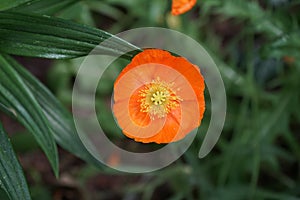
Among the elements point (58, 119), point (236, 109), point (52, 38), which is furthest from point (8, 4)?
point (236, 109)

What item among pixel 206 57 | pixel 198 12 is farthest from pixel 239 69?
pixel 198 12

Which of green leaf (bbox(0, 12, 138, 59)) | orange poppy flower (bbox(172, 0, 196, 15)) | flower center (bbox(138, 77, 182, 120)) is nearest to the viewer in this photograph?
green leaf (bbox(0, 12, 138, 59))

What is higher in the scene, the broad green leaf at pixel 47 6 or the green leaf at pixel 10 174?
the broad green leaf at pixel 47 6

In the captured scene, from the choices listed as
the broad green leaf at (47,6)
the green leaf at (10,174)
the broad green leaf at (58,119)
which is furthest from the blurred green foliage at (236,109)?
the green leaf at (10,174)

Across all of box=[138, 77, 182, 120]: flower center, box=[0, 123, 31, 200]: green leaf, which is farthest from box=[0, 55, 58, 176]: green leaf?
box=[138, 77, 182, 120]: flower center

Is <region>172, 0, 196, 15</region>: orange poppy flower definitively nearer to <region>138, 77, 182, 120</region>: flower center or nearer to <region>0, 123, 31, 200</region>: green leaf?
<region>138, 77, 182, 120</region>: flower center

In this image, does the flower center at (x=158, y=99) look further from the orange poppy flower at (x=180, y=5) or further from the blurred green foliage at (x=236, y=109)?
the blurred green foliage at (x=236, y=109)

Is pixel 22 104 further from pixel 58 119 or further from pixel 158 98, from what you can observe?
pixel 158 98
